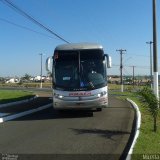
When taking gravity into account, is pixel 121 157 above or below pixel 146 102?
below

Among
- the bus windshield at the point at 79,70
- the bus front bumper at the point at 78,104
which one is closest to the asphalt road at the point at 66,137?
the bus front bumper at the point at 78,104

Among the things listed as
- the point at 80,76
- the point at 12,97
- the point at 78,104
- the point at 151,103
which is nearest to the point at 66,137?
the point at 151,103

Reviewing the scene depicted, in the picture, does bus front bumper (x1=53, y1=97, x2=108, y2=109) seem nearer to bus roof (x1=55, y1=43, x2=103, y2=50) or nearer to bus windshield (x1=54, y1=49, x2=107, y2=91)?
bus windshield (x1=54, y1=49, x2=107, y2=91)

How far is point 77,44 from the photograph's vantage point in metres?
19.4

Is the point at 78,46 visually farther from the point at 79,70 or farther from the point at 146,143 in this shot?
the point at 146,143

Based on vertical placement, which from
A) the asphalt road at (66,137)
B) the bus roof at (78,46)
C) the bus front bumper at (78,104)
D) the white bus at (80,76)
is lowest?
the asphalt road at (66,137)

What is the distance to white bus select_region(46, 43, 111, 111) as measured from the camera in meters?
18.1

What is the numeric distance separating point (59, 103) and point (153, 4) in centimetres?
907

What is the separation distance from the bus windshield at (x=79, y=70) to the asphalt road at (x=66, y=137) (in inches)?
66.3

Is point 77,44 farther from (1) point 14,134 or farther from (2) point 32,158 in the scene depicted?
(2) point 32,158

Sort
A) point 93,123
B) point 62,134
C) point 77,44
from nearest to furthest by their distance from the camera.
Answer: point 62,134
point 93,123
point 77,44

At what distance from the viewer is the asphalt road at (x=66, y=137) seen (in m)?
9.82

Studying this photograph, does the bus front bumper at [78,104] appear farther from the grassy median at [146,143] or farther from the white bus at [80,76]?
the grassy median at [146,143]

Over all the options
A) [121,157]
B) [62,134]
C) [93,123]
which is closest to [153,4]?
[93,123]
